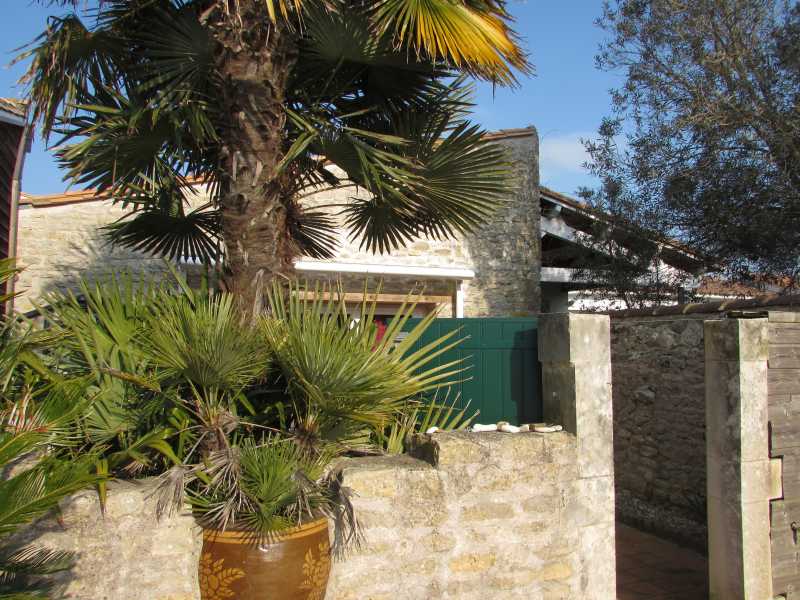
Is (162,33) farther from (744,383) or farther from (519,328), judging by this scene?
(744,383)

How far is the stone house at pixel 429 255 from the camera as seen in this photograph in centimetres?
908

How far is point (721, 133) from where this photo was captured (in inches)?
311

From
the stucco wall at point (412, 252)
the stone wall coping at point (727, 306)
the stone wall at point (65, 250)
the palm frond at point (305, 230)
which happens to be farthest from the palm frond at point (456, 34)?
the stone wall at point (65, 250)

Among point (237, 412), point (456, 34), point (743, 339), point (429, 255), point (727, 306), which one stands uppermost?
point (456, 34)

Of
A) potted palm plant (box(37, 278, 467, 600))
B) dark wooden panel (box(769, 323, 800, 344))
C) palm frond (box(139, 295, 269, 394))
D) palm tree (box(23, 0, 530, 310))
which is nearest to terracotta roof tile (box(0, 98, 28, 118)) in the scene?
palm tree (box(23, 0, 530, 310))

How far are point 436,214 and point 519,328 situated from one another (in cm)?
118

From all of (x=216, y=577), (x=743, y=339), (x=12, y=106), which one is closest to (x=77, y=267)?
(x=12, y=106)

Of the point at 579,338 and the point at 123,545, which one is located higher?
A: the point at 579,338

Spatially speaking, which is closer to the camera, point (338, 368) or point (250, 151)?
point (338, 368)

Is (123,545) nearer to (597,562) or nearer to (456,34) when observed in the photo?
(597,562)

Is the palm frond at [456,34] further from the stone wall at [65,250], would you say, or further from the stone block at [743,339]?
the stone wall at [65,250]

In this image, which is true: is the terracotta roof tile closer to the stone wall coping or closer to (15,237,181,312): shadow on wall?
(15,237,181,312): shadow on wall

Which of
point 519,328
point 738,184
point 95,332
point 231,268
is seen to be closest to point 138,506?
point 95,332

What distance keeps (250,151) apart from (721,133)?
6107mm
